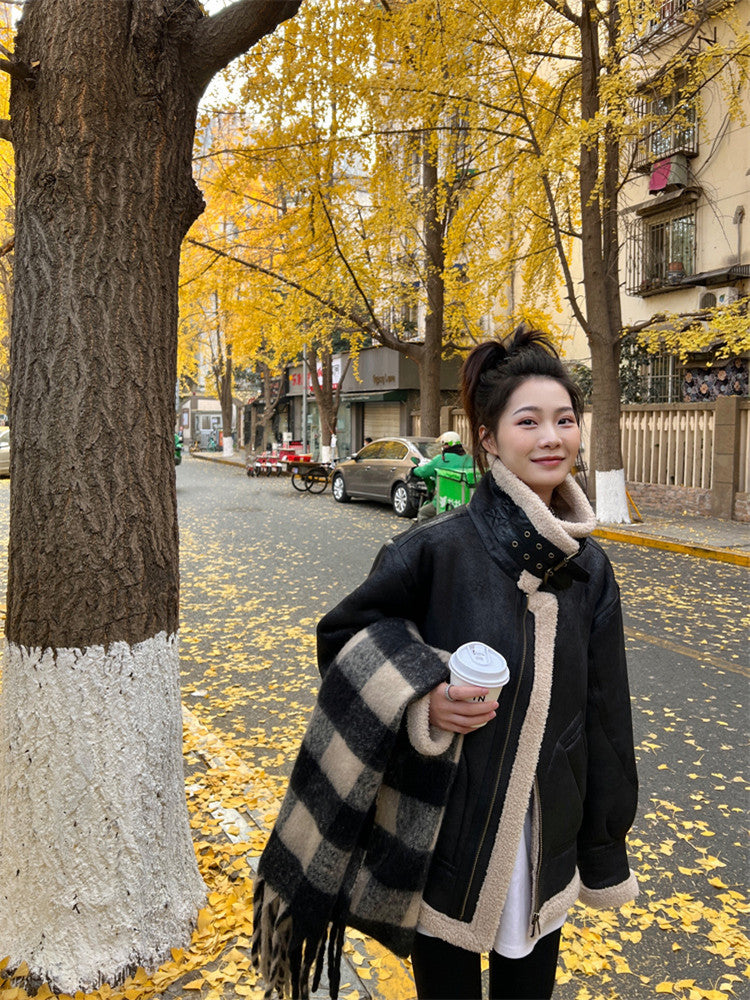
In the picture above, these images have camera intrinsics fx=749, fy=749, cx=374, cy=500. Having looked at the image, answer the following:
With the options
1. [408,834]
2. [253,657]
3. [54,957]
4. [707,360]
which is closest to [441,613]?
[408,834]

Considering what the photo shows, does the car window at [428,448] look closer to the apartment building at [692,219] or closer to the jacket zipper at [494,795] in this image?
the apartment building at [692,219]

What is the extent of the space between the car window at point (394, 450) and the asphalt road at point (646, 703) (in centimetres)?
405

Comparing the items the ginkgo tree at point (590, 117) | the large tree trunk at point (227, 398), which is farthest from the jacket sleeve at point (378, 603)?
the large tree trunk at point (227, 398)

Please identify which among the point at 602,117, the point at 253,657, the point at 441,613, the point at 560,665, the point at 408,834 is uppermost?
the point at 602,117

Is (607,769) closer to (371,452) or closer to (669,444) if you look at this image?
(669,444)

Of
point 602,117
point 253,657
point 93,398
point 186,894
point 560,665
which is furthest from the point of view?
point 602,117

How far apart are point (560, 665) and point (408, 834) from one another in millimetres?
494

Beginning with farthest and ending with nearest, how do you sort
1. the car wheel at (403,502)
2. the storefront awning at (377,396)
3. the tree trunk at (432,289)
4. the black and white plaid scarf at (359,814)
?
the storefront awning at (377,396)
the tree trunk at (432,289)
the car wheel at (403,502)
the black and white plaid scarf at (359,814)

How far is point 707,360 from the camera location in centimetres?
1828

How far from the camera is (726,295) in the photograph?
17.5 meters

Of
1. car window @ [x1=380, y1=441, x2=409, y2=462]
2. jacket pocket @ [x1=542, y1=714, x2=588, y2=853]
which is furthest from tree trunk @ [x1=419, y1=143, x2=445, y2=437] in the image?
jacket pocket @ [x1=542, y1=714, x2=588, y2=853]

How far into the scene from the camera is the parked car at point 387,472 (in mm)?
15656

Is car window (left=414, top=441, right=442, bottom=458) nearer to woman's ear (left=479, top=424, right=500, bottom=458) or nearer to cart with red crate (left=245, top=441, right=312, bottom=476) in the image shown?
cart with red crate (left=245, top=441, right=312, bottom=476)

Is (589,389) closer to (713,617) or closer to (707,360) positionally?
(707,360)
